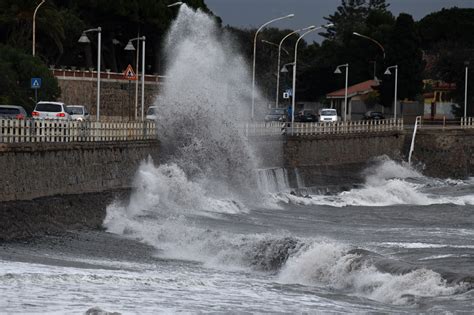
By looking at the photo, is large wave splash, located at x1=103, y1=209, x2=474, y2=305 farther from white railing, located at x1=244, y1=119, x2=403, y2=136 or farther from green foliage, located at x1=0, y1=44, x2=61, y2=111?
green foliage, located at x1=0, y1=44, x2=61, y2=111

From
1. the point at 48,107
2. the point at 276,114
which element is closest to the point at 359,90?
the point at 276,114

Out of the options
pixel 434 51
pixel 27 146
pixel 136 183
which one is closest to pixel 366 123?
pixel 136 183

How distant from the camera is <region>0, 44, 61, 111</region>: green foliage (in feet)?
189

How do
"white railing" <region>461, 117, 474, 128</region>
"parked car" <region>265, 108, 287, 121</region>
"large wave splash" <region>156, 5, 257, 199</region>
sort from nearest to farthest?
"large wave splash" <region>156, 5, 257, 199</region>, "white railing" <region>461, 117, 474, 128</region>, "parked car" <region>265, 108, 287, 121</region>

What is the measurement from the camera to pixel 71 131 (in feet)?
114

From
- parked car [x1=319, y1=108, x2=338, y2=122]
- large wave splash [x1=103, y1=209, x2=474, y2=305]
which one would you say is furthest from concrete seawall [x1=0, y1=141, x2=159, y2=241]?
parked car [x1=319, y1=108, x2=338, y2=122]

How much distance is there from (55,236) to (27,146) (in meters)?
2.89

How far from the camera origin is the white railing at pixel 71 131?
101 feet

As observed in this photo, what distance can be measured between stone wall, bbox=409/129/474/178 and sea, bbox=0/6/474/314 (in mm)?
6254

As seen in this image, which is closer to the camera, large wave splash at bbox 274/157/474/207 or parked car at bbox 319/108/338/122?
large wave splash at bbox 274/157/474/207

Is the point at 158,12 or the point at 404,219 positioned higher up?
the point at 158,12

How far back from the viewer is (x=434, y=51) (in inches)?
4429

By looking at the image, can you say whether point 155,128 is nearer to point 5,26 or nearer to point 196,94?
point 196,94

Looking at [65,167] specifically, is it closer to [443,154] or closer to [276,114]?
[443,154]
